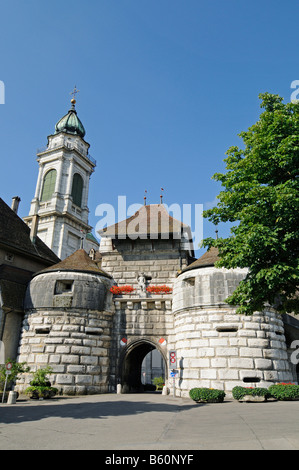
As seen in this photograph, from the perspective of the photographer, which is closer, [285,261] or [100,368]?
[285,261]

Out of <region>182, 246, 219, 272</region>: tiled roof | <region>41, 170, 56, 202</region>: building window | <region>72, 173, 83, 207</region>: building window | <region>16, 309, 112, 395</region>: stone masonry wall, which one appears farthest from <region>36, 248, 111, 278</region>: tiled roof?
<region>72, 173, 83, 207</region>: building window

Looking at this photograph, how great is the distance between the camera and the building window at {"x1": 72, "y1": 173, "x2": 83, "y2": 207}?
5184cm

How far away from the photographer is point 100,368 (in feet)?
61.4

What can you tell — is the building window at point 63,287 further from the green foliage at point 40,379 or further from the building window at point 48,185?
the building window at point 48,185

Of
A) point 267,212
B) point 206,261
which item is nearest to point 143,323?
point 206,261

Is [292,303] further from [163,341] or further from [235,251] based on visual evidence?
[163,341]

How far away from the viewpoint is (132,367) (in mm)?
21938

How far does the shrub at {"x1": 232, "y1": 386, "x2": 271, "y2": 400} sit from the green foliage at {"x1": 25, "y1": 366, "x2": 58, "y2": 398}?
878cm

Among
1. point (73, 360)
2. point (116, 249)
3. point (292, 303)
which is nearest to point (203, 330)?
point (292, 303)

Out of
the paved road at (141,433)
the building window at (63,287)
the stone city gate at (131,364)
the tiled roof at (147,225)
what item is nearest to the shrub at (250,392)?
the paved road at (141,433)

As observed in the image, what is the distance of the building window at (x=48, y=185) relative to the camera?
165ft

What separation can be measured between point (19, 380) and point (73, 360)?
3.34 meters

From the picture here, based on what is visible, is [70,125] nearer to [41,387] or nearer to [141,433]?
[41,387]

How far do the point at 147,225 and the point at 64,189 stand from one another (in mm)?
30151
